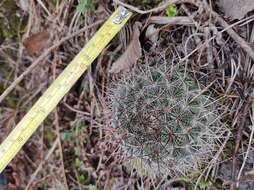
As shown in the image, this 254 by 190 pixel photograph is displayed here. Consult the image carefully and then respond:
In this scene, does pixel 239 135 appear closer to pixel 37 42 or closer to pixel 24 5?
pixel 37 42

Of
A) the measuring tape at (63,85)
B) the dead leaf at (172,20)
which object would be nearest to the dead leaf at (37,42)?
the measuring tape at (63,85)

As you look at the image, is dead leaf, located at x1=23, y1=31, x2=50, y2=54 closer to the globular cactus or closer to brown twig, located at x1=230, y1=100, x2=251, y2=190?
the globular cactus

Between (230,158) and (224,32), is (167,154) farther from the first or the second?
(224,32)

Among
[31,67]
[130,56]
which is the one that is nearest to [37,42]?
[31,67]

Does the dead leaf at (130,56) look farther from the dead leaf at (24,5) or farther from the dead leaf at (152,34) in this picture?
the dead leaf at (24,5)

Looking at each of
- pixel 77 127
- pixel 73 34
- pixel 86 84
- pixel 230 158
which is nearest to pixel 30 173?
pixel 77 127

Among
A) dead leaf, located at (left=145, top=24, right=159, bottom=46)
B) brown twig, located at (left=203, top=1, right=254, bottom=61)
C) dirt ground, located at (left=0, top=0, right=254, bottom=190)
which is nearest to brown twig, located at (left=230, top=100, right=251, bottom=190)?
dirt ground, located at (left=0, top=0, right=254, bottom=190)

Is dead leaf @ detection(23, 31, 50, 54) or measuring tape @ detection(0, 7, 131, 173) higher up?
dead leaf @ detection(23, 31, 50, 54)
